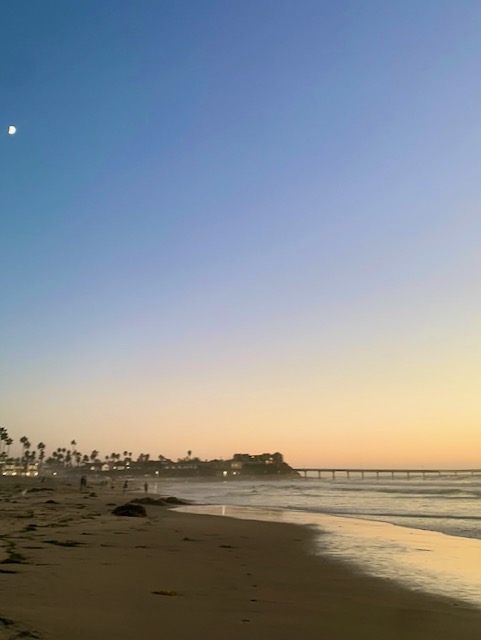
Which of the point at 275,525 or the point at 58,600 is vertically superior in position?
the point at 58,600

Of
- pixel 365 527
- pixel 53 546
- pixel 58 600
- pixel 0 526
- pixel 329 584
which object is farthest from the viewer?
pixel 365 527

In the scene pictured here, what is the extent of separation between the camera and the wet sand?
6.32m

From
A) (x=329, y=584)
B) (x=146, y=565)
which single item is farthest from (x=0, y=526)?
(x=329, y=584)

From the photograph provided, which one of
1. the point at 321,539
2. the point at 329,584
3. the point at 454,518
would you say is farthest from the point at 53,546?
the point at 454,518

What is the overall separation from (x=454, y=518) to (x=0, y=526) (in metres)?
25.5

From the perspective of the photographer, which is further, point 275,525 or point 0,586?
point 275,525

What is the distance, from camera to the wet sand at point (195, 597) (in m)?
6.32

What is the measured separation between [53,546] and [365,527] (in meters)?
16.6

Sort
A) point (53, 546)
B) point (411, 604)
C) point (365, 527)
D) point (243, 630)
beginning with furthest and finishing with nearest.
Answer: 1. point (365, 527)
2. point (53, 546)
3. point (411, 604)
4. point (243, 630)

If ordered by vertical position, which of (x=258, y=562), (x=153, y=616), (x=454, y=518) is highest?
(x=153, y=616)

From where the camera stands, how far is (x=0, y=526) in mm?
16266

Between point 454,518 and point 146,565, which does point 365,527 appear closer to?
point 454,518

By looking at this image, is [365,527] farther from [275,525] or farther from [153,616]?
[153,616]

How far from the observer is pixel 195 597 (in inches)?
326
